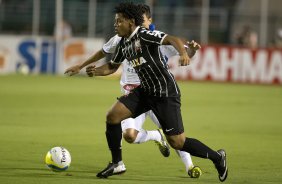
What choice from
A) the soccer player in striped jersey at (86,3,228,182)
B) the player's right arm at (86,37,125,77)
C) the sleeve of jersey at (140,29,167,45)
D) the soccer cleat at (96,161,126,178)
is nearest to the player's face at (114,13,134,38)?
the soccer player in striped jersey at (86,3,228,182)

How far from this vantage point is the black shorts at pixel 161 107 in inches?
355

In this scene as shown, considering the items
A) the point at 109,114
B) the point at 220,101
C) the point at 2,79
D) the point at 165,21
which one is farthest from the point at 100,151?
the point at 165,21

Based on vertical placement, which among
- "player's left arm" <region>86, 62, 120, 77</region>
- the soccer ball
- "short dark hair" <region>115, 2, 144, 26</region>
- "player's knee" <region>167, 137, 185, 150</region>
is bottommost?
the soccer ball

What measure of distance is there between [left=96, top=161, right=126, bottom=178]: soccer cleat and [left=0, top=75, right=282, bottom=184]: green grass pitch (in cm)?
8

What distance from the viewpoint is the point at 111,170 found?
9.39m

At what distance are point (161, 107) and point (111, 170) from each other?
3.35ft

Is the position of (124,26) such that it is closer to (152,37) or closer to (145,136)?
(152,37)

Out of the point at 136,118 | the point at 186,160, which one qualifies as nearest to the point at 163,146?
→ the point at 136,118

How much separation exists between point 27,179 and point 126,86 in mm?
2277

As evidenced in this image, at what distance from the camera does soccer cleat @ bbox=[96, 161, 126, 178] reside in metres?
9.35

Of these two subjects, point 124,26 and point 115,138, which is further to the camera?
point 115,138

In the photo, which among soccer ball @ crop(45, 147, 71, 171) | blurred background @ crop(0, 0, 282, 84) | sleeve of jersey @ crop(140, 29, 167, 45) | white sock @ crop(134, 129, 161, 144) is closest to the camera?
sleeve of jersey @ crop(140, 29, 167, 45)

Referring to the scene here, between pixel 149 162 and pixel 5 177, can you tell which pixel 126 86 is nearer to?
pixel 149 162

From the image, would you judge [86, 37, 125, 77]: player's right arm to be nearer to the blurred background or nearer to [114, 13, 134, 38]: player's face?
[114, 13, 134, 38]: player's face
